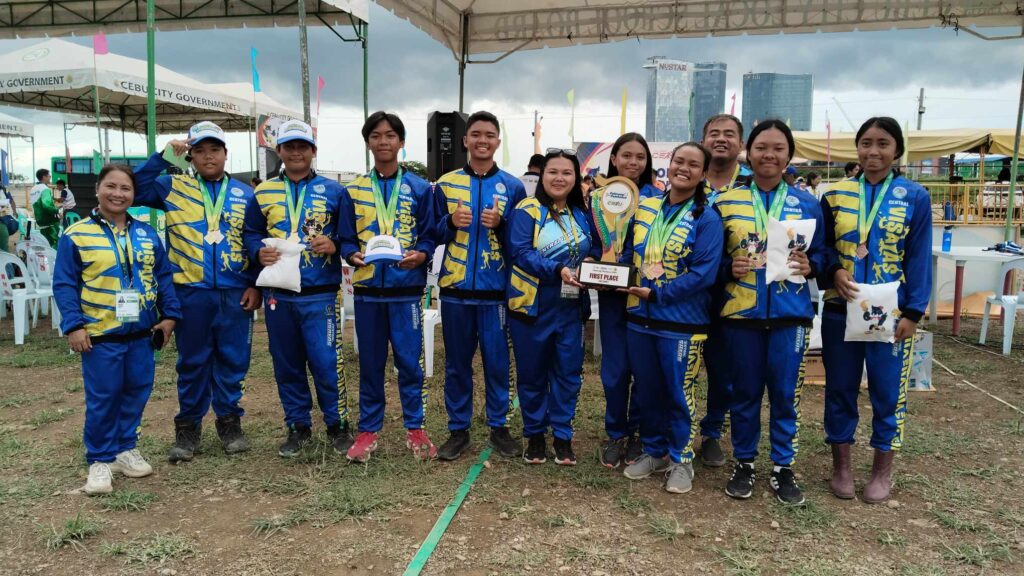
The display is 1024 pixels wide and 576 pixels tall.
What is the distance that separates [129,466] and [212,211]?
1.54 meters

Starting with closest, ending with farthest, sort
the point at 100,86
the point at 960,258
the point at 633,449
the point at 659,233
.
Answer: the point at 659,233, the point at 633,449, the point at 960,258, the point at 100,86

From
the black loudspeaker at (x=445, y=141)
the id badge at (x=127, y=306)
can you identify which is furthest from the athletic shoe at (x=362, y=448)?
the black loudspeaker at (x=445, y=141)

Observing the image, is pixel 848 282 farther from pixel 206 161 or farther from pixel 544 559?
pixel 206 161

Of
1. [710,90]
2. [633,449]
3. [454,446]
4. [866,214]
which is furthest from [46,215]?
[710,90]

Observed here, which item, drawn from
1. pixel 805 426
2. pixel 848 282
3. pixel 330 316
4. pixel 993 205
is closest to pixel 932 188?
pixel 993 205

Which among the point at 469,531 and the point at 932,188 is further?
the point at 932,188

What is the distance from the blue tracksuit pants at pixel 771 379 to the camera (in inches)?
133

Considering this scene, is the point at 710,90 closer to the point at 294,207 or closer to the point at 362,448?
the point at 294,207

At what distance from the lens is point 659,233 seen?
346 cm

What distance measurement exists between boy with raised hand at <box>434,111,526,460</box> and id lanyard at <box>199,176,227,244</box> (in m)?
1.29

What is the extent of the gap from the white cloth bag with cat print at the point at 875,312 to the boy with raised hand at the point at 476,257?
187 cm

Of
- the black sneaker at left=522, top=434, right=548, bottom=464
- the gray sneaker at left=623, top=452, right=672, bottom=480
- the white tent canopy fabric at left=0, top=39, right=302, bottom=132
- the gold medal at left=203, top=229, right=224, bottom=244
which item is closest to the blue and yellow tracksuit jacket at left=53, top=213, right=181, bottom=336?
the gold medal at left=203, top=229, right=224, bottom=244

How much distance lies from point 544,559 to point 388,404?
2.70 metres

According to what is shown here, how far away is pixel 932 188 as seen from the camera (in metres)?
16.3
